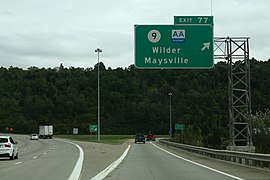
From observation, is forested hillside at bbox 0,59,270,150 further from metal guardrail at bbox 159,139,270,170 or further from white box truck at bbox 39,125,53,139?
metal guardrail at bbox 159,139,270,170

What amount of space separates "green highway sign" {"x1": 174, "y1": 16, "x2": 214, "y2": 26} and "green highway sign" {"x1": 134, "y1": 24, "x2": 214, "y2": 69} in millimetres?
338

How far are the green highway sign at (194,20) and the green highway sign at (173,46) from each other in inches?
13.3

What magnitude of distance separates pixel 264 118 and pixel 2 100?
82.9m

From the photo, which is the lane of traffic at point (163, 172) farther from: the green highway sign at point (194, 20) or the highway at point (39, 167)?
the green highway sign at point (194, 20)

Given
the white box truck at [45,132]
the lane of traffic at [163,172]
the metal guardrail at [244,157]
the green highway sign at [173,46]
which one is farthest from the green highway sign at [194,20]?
the white box truck at [45,132]

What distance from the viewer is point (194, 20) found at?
32.4 meters

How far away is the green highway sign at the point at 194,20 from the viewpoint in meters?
32.2

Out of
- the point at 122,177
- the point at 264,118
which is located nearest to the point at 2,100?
the point at 264,118

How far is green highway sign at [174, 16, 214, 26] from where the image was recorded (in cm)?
3219

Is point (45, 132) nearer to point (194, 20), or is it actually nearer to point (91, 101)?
point (91, 101)

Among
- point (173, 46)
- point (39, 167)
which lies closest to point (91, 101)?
point (173, 46)

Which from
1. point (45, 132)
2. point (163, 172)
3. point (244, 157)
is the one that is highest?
point (244, 157)

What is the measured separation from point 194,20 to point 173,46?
2.31 m

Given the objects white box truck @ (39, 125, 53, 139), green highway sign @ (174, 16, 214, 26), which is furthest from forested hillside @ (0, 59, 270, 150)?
green highway sign @ (174, 16, 214, 26)
